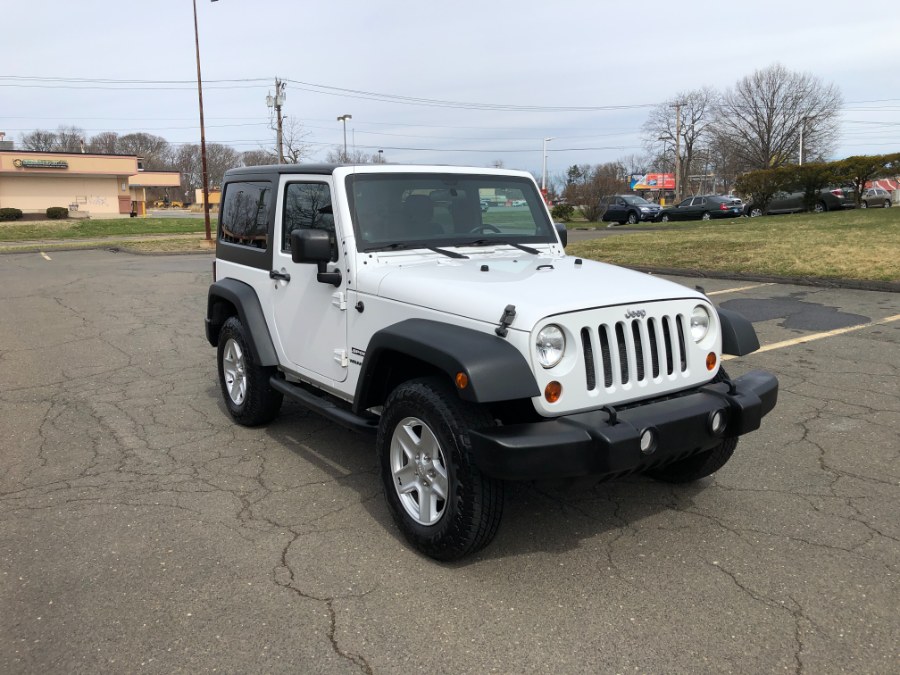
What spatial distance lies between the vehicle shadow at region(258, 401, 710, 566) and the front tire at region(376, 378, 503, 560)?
0.20 meters

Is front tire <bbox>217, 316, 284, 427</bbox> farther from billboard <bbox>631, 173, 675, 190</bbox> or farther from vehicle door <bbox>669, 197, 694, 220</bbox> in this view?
billboard <bbox>631, 173, 675, 190</bbox>

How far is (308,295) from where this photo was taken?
4.68 metres

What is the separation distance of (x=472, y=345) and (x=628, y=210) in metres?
33.2

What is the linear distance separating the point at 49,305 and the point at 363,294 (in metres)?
10.1

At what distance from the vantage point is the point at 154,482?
15.3ft

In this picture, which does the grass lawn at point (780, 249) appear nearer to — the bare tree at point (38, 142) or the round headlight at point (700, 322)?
the round headlight at point (700, 322)

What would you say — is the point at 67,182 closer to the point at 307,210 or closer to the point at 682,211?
the point at 682,211

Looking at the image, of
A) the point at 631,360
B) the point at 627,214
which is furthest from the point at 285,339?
the point at 627,214

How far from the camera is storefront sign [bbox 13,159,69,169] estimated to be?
54094 mm

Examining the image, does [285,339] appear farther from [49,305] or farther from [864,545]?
[49,305]

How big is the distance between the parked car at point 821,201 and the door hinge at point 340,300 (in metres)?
29.5

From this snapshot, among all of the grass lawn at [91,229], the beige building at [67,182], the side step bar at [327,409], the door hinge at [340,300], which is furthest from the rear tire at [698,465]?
the beige building at [67,182]

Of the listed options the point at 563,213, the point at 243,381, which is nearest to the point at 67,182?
the point at 563,213

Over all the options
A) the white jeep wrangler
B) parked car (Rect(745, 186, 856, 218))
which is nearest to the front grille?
the white jeep wrangler
